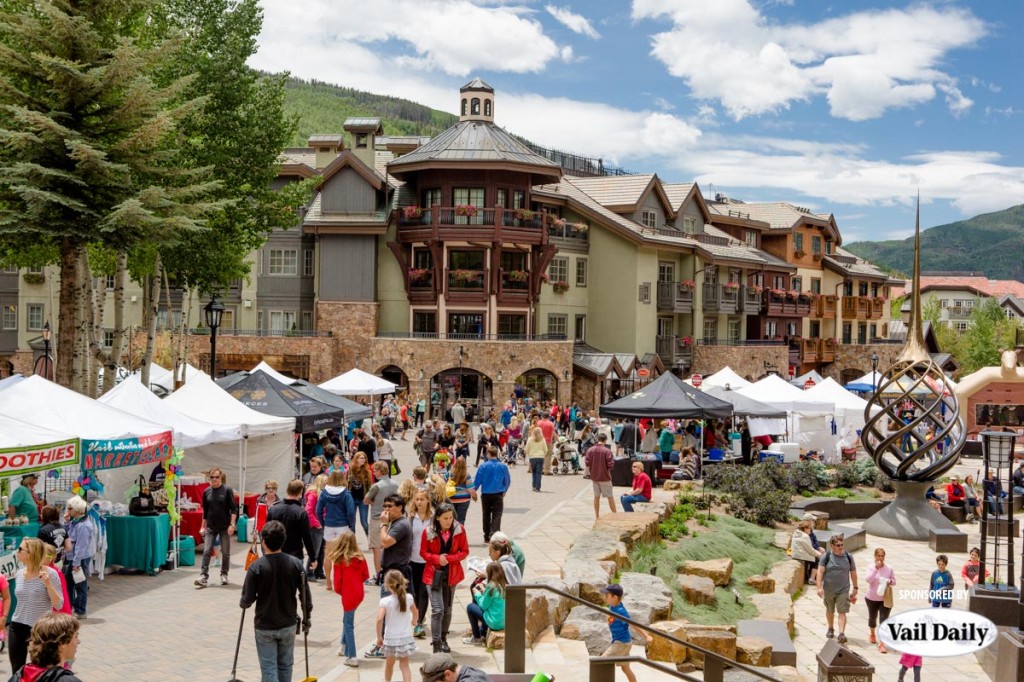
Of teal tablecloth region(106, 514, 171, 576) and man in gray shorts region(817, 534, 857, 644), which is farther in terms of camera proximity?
teal tablecloth region(106, 514, 171, 576)

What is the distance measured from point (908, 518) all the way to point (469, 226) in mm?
25037

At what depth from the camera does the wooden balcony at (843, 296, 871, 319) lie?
69.8 meters

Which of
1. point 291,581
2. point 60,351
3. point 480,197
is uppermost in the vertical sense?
point 480,197

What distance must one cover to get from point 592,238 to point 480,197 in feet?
25.5

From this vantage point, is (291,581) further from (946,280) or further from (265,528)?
(946,280)

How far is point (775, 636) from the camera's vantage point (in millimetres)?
12781

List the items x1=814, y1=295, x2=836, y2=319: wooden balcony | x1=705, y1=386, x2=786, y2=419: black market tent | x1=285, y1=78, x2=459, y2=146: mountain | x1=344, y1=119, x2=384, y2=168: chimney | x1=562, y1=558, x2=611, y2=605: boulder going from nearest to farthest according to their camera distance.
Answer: x1=562, y1=558, x2=611, y2=605: boulder < x1=705, y1=386, x2=786, y2=419: black market tent < x1=344, y1=119, x2=384, y2=168: chimney < x1=814, y1=295, x2=836, y2=319: wooden balcony < x1=285, y1=78, x2=459, y2=146: mountain

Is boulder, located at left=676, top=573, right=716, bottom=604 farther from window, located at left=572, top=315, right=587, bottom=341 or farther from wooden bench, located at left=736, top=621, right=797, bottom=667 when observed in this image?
window, located at left=572, top=315, right=587, bottom=341

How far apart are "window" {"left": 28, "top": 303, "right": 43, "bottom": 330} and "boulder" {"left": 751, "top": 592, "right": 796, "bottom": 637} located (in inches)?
1612

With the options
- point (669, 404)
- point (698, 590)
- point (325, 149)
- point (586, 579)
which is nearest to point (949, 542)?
point (669, 404)

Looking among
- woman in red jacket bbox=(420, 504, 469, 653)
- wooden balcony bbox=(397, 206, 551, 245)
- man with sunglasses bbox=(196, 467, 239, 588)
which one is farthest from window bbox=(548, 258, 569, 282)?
woman in red jacket bbox=(420, 504, 469, 653)

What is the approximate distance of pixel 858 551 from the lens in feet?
71.7

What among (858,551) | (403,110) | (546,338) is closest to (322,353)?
(546,338)

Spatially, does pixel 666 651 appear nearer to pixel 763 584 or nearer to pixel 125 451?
pixel 763 584
